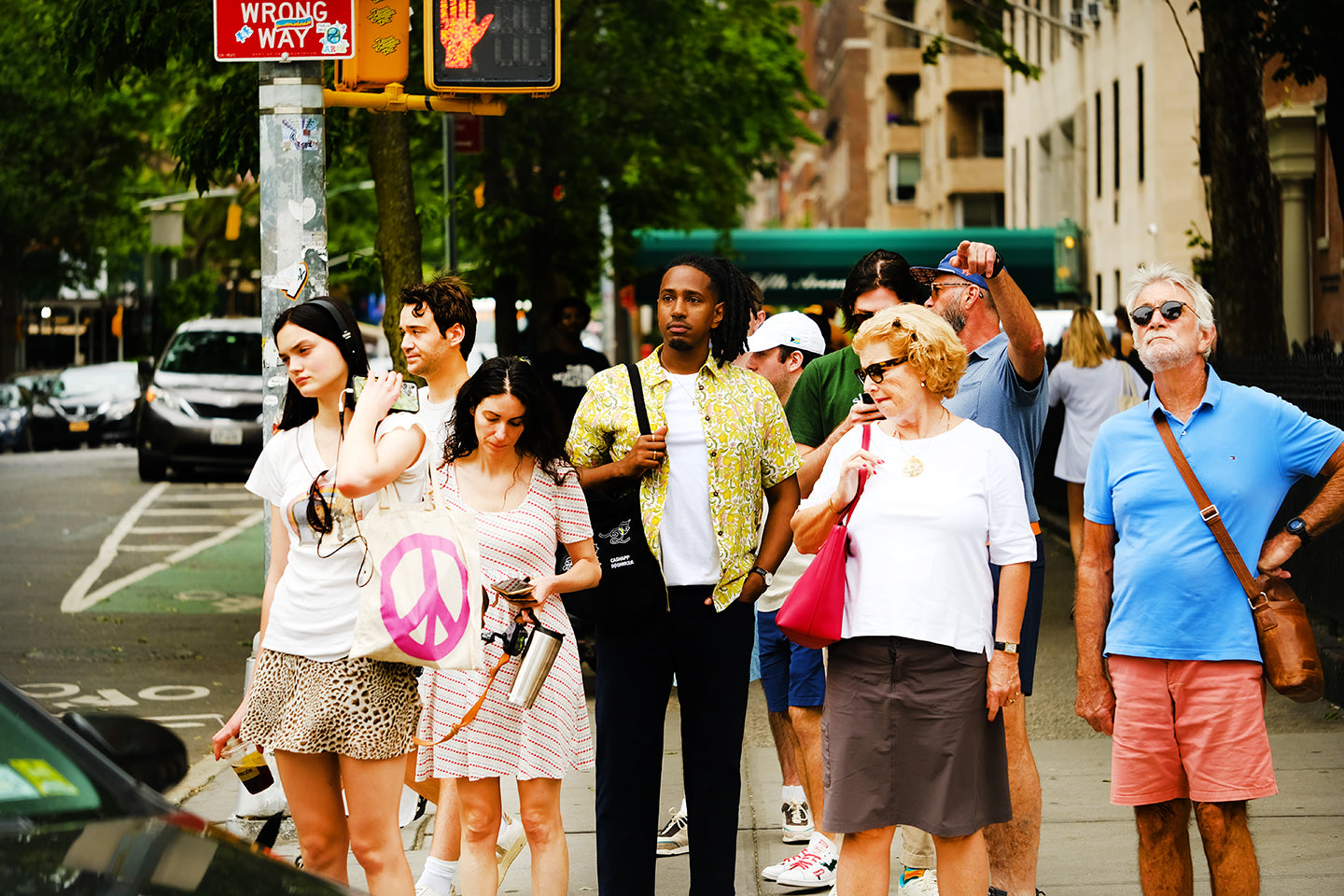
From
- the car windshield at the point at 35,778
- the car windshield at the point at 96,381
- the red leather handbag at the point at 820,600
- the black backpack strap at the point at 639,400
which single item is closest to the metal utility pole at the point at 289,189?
the black backpack strap at the point at 639,400

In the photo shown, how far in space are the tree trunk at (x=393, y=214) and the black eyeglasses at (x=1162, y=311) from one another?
20.8ft

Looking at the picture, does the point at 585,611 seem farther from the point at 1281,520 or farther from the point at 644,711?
the point at 1281,520

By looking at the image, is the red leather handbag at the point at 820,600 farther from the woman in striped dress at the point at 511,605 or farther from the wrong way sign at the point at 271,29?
the wrong way sign at the point at 271,29

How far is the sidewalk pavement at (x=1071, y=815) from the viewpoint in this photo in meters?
6.00

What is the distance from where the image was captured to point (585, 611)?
5.28 meters

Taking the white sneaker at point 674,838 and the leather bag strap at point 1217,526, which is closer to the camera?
the leather bag strap at point 1217,526

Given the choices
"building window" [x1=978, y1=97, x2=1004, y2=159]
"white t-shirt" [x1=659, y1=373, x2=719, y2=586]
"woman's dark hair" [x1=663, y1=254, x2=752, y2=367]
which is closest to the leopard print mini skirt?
"white t-shirt" [x1=659, y1=373, x2=719, y2=586]

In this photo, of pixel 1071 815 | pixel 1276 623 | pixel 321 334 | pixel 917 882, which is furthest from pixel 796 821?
pixel 321 334

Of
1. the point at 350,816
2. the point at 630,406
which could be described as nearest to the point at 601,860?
the point at 350,816

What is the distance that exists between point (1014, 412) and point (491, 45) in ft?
→ 9.75

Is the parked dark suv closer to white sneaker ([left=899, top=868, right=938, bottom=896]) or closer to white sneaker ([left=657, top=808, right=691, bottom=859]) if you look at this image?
white sneaker ([left=657, top=808, right=691, bottom=859])

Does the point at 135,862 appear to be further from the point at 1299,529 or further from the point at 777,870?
the point at 777,870

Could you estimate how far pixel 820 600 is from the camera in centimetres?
450

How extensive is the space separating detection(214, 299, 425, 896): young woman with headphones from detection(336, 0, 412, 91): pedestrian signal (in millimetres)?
2954
